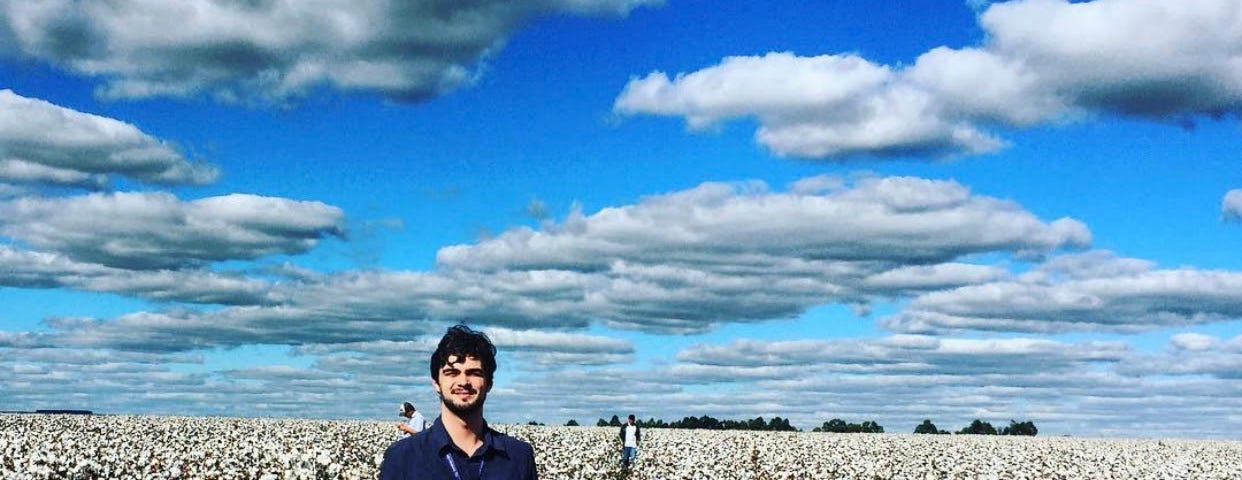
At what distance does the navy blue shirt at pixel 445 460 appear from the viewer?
6.19 meters

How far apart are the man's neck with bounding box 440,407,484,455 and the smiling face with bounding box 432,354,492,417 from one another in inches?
2.0

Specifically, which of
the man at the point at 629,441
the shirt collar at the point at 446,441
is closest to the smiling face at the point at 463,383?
the shirt collar at the point at 446,441

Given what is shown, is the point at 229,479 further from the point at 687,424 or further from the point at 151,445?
the point at 687,424

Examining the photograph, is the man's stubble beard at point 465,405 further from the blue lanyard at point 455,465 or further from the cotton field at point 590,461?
the cotton field at point 590,461

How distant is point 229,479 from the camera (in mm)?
26688

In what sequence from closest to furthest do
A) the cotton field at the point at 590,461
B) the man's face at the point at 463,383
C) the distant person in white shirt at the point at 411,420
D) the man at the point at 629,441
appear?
the man's face at the point at 463,383 → the distant person in white shirt at the point at 411,420 → the cotton field at the point at 590,461 → the man at the point at 629,441

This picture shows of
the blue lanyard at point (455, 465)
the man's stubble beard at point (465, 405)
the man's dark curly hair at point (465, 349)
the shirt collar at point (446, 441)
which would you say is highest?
the man's dark curly hair at point (465, 349)

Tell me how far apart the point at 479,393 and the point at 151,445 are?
36071 mm

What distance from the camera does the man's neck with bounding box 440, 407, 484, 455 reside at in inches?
243

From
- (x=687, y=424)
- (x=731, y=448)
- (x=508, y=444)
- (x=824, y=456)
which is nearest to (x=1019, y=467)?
(x=824, y=456)

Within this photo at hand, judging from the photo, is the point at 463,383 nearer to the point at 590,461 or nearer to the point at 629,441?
the point at 629,441

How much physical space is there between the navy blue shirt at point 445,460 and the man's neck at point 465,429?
0.03m

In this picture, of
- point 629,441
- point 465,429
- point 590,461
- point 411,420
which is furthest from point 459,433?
point 590,461

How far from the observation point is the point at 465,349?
6145mm
